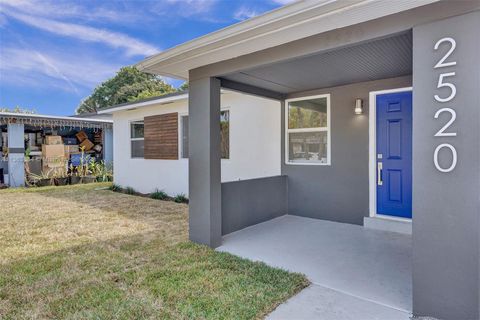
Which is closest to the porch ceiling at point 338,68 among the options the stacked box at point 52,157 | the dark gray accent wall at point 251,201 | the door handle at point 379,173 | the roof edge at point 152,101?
the door handle at point 379,173

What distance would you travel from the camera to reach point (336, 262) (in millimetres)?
3605

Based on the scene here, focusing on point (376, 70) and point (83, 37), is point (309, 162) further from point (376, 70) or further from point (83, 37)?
point (83, 37)

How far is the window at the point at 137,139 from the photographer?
9.52 meters

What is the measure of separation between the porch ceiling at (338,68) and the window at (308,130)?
41cm

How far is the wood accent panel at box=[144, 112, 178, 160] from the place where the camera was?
27.0 feet

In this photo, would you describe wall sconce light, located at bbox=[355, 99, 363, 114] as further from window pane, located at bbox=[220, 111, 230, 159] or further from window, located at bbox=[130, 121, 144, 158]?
window, located at bbox=[130, 121, 144, 158]

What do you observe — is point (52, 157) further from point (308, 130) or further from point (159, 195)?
point (308, 130)

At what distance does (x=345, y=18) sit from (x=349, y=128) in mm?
2964

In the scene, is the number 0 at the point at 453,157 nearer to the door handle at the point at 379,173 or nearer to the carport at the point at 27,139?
the door handle at the point at 379,173

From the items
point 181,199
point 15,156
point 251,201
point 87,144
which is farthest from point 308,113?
point 87,144

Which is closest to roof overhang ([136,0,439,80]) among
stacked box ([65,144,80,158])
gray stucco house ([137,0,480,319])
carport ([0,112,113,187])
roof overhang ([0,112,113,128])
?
gray stucco house ([137,0,480,319])

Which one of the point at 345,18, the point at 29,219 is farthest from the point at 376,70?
the point at 29,219

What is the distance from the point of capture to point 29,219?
596 cm

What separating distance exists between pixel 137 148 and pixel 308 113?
6062mm
